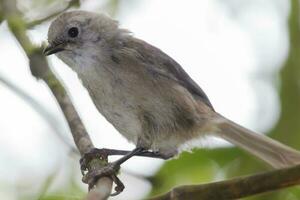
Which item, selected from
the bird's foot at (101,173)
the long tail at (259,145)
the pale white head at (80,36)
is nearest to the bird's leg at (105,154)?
the bird's foot at (101,173)

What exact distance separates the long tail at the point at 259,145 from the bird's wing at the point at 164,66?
0.28 m

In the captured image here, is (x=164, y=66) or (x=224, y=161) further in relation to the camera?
(x=164, y=66)

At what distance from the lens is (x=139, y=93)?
391 cm

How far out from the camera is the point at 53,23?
4.03 meters

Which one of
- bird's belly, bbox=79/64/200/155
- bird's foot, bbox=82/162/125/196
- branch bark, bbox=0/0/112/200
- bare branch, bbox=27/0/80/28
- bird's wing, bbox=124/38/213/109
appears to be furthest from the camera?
bird's wing, bbox=124/38/213/109

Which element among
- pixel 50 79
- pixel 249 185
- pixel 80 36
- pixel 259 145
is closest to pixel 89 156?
pixel 50 79

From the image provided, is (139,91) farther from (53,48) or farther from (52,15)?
(52,15)

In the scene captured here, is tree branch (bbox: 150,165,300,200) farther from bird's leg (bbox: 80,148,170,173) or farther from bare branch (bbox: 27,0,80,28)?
bare branch (bbox: 27,0,80,28)

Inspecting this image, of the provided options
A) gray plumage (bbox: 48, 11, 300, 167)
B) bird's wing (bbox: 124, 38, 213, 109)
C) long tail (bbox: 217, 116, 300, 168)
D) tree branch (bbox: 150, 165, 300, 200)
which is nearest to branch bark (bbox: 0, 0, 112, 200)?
gray plumage (bbox: 48, 11, 300, 167)

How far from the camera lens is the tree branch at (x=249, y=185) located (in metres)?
1.74

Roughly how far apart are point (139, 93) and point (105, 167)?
32.8 inches

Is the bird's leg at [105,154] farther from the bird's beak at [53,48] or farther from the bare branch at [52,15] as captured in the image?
the bare branch at [52,15]

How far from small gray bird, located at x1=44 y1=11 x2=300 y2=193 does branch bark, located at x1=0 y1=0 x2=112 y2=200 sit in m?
0.11

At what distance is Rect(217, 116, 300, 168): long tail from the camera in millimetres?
3682
